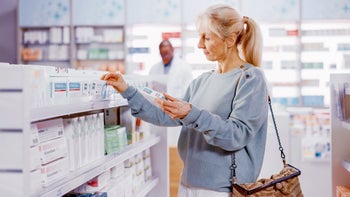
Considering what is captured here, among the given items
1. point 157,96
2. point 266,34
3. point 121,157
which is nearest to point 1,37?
point 266,34

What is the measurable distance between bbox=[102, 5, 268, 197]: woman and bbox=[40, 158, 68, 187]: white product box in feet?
1.35

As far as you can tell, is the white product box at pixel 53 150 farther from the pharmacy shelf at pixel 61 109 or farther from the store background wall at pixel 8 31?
the store background wall at pixel 8 31

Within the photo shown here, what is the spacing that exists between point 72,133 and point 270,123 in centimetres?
301

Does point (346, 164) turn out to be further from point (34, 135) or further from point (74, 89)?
point (34, 135)

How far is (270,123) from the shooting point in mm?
4754

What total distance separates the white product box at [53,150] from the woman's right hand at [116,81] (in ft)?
1.10

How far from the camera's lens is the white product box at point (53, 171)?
5.86 feet

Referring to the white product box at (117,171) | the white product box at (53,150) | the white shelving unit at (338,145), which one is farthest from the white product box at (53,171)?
the white shelving unit at (338,145)

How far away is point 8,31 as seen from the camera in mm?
8438

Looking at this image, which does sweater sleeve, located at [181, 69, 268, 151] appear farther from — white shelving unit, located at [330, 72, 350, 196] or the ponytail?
white shelving unit, located at [330, 72, 350, 196]

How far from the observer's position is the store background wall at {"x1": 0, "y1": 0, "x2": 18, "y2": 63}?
8.34 metres

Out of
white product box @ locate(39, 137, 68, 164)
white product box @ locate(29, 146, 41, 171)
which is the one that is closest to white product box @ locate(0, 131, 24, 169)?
white product box @ locate(29, 146, 41, 171)

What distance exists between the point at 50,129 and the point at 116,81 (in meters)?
0.41

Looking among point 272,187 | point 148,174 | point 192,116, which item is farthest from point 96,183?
point 148,174
